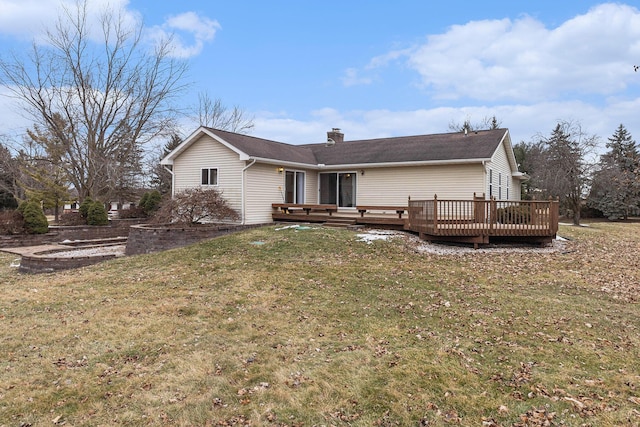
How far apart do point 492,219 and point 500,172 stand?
257 inches

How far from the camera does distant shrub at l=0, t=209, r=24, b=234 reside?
15.7m

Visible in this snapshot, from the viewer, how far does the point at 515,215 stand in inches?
497

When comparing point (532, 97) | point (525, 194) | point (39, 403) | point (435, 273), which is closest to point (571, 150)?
point (532, 97)

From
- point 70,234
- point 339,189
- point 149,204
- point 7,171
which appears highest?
point 7,171

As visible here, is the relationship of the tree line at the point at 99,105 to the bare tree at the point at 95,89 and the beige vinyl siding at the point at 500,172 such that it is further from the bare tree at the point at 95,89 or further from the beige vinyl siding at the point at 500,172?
the beige vinyl siding at the point at 500,172

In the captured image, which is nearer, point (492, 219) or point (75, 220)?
point (492, 219)

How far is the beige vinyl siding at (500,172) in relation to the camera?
16531 mm

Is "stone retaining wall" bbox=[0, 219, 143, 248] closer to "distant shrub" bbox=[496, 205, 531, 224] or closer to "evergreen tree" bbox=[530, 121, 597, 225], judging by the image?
"distant shrub" bbox=[496, 205, 531, 224]

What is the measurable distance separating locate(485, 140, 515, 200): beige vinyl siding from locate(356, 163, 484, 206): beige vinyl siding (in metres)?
0.79

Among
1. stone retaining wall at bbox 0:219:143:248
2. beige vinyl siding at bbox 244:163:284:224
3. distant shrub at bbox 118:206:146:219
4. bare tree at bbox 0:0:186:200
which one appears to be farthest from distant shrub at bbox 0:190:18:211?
beige vinyl siding at bbox 244:163:284:224

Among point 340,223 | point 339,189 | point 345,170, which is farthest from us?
point 339,189

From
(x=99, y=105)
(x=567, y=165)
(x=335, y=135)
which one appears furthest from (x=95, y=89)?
(x=567, y=165)

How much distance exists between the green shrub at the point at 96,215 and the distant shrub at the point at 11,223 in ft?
9.86

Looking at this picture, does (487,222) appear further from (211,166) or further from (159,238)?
(159,238)
